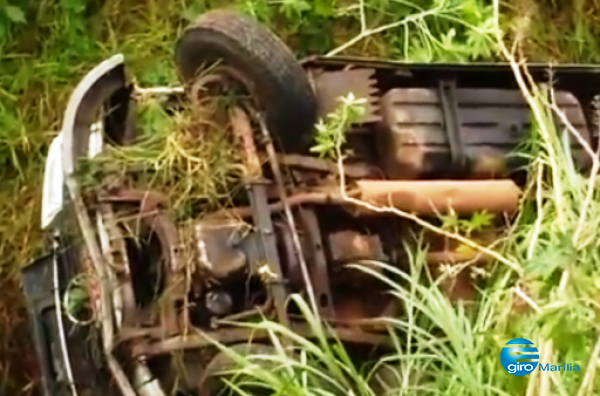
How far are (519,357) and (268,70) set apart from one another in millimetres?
697

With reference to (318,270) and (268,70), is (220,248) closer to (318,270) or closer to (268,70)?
(318,270)

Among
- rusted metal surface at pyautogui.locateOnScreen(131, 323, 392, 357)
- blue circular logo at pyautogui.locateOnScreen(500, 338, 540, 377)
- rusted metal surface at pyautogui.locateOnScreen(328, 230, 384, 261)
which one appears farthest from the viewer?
rusted metal surface at pyautogui.locateOnScreen(328, 230, 384, 261)

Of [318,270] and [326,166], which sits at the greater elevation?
[326,166]

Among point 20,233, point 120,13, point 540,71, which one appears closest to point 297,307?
point 540,71

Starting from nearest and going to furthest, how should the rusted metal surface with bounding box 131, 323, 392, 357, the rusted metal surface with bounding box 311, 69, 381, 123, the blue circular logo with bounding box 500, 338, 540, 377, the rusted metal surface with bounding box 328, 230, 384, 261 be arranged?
the blue circular logo with bounding box 500, 338, 540, 377 < the rusted metal surface with bounding box 131, 323, 392, 357 < the rusted metal surface with bounding box 328, 230, 384, 261 < the rusted metal surface with bounding box 311, 69, 381, 123

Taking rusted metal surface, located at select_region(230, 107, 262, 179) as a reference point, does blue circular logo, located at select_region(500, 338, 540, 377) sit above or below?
below

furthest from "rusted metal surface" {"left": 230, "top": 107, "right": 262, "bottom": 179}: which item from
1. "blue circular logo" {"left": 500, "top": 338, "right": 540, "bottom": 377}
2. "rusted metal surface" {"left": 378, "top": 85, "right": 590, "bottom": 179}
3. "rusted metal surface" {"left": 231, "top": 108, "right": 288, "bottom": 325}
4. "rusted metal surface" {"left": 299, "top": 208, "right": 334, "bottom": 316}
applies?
"blue circular logo" {"left": 500, "top": 338, "right": 540, "bottom": 377}

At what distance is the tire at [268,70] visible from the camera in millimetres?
2193

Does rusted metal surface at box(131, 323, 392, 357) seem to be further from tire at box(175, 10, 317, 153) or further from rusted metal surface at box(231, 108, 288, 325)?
tire at box(175, 10, 317, 153)

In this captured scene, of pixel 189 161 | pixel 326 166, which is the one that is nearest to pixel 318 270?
pixel 326 166

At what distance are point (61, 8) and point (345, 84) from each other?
2.99 feet

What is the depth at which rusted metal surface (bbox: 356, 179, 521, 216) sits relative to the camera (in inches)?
86.3

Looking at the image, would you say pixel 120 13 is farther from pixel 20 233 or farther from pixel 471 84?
pixel 471 84

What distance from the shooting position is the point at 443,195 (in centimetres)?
222
